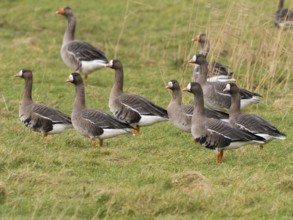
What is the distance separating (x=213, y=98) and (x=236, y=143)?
3.56m

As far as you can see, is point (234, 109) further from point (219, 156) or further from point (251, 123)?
point (219, 156)

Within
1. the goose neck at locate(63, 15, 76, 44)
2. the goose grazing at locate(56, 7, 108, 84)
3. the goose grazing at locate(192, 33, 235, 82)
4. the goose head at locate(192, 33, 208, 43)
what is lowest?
the goose grazing at locate(56, 7, 108, 84)

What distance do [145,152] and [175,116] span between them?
48.2 inches

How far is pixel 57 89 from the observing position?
16.8m

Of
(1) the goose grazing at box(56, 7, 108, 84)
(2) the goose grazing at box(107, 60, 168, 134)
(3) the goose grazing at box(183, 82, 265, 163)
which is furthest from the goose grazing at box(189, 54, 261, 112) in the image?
(1) the goose grazing at box(56, 7, 108, 84)

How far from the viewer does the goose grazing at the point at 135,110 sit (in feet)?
44.0

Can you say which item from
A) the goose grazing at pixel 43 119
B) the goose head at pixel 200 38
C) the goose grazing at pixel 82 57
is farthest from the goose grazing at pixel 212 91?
the goose grazing at pixel 43 119

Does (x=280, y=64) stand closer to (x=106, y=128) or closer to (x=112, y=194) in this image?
(x=106, y=128)

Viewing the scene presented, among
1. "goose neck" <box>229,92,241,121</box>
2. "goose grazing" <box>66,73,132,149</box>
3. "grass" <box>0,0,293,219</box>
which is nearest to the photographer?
"grass" <box>0,0,293,219</box>

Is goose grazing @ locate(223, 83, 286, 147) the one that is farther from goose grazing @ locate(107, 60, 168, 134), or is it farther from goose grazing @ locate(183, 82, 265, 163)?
goose grazing @ locate(107, 60, 168, 134)

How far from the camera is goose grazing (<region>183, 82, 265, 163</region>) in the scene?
11.6 metres

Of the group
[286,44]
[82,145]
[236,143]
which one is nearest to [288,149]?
[236,143]

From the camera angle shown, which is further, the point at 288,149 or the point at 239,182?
the point at 288,149

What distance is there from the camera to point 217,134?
38.6 feet
